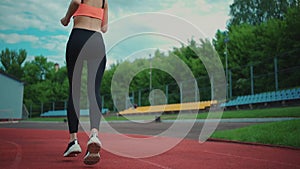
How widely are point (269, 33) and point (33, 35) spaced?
107 feet

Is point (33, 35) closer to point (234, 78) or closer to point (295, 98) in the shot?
point (234, 78)

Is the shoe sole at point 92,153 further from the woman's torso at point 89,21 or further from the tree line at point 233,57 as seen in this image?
the tree line at point 233,57

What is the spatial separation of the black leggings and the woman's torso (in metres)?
0.05

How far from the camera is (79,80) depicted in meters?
3.49

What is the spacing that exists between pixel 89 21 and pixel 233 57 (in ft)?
124

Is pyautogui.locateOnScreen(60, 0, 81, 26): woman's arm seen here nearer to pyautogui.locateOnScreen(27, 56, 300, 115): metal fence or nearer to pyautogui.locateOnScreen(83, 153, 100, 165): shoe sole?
pyautogui.locateOnScreen(83, 153, 100, 165): shoe sole

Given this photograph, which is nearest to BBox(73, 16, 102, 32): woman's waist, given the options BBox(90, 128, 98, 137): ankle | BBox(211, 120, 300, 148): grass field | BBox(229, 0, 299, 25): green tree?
BBox(90, 128, 98, 137): ankle

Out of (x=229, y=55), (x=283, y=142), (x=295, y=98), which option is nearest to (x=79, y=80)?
(x=283, y=142)

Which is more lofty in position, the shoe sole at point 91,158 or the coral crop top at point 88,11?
the coral crop top at point 88,11

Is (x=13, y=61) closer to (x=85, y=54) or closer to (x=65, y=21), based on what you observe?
(x=65, y=21)

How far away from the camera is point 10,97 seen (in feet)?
132

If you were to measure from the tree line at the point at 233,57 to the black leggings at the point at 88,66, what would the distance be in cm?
1511

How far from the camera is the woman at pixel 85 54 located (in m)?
3.37

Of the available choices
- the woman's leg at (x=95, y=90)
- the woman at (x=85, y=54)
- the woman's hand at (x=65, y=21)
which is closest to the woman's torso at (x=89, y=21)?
the woman at (x=85, y=54)
